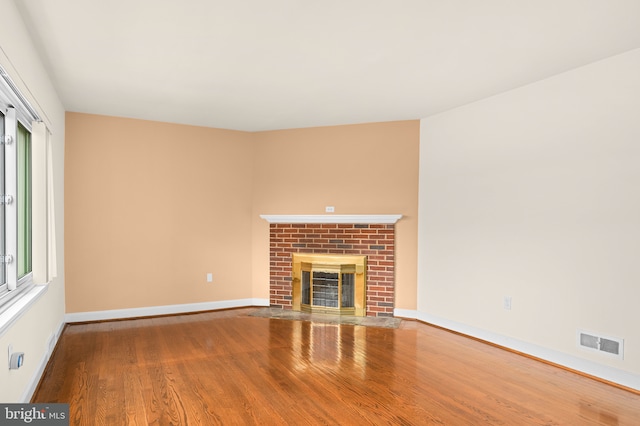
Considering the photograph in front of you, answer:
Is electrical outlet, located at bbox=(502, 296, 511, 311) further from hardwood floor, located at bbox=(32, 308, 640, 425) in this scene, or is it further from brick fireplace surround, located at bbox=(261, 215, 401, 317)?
brick fireplace surround, located at bbox=(261, 215, 401, 317)

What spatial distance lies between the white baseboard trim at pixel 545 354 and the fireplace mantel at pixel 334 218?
1.19 metres

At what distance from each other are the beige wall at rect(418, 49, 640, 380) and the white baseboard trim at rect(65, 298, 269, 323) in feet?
8.06

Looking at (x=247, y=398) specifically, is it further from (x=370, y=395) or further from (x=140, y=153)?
(x=140, y=153)

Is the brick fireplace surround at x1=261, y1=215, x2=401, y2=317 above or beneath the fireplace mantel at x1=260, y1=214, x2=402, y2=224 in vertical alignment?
beneath

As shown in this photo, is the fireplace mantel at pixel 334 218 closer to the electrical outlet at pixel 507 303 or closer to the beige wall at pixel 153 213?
the beige wall at pixel 153 213

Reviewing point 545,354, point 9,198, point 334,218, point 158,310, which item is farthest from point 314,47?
point 158,310

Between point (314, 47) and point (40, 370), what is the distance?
3.09 metres

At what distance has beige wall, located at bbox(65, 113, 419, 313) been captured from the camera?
15.7 ft

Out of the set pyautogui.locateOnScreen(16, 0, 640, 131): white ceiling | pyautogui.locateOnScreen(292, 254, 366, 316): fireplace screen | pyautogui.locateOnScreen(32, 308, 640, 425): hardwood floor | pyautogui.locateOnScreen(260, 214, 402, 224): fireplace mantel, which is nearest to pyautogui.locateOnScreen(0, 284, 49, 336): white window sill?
pyautogui.locateOnScreen(32, 308, 640, 425): hardwood floor

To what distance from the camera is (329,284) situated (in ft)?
17.4

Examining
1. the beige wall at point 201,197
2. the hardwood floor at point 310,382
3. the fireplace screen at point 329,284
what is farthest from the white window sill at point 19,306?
the fireplace screen at point 329,284

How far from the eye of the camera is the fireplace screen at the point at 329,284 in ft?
17.0

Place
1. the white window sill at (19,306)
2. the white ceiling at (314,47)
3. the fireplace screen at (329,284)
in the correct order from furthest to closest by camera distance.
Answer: the fireplace screen at (329,284)
the white ceiling at (314,47)
the white window sill at (19,306)

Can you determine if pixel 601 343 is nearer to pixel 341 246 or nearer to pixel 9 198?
pixel 341 246
